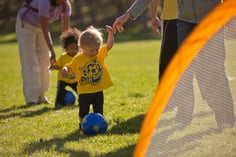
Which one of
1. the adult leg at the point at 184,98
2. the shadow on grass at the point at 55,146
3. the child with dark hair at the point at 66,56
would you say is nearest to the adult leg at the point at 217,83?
the adult leg at the point at 184,98

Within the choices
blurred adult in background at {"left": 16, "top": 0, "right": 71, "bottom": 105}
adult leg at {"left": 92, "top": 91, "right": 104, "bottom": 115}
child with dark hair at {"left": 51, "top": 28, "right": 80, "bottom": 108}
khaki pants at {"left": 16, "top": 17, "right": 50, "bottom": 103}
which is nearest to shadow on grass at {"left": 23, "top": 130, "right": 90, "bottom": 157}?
adult leg at {"left": 92, "top": 91, "right": 104, "bottom": 115}

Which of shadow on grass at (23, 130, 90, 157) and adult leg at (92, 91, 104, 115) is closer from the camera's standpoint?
shadow on grass at (23, 130, 90, 157)

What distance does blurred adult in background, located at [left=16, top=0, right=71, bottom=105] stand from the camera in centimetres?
880

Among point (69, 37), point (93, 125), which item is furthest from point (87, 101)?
point (69, 37)

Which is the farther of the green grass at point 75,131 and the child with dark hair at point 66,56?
the child with dark hair at point 66,56

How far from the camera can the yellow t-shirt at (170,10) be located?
6.40 meters

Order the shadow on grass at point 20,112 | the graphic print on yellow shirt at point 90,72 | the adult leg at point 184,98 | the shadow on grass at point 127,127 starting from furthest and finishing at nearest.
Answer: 1. the shadow on grass at point 20,112
2. the graphic print on yellow shirt at point 90,72
3. the shadow on grass at point 127,127
4. the adult leg at point 184,98

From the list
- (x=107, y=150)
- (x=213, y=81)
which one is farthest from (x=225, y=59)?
(x=107, y=150)

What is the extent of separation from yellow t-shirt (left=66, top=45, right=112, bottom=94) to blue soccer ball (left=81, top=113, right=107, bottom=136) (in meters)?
0.44

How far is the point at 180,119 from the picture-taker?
3852 mm

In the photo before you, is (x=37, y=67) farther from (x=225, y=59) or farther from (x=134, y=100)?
(x=225, y=59)

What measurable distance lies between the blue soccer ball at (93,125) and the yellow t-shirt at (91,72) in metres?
0.44

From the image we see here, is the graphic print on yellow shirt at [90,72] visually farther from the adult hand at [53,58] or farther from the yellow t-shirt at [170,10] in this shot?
the adult hand at [53,58]

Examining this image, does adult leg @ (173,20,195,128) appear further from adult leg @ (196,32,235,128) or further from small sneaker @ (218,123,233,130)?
small sneaker @ (218,123,233,130)
